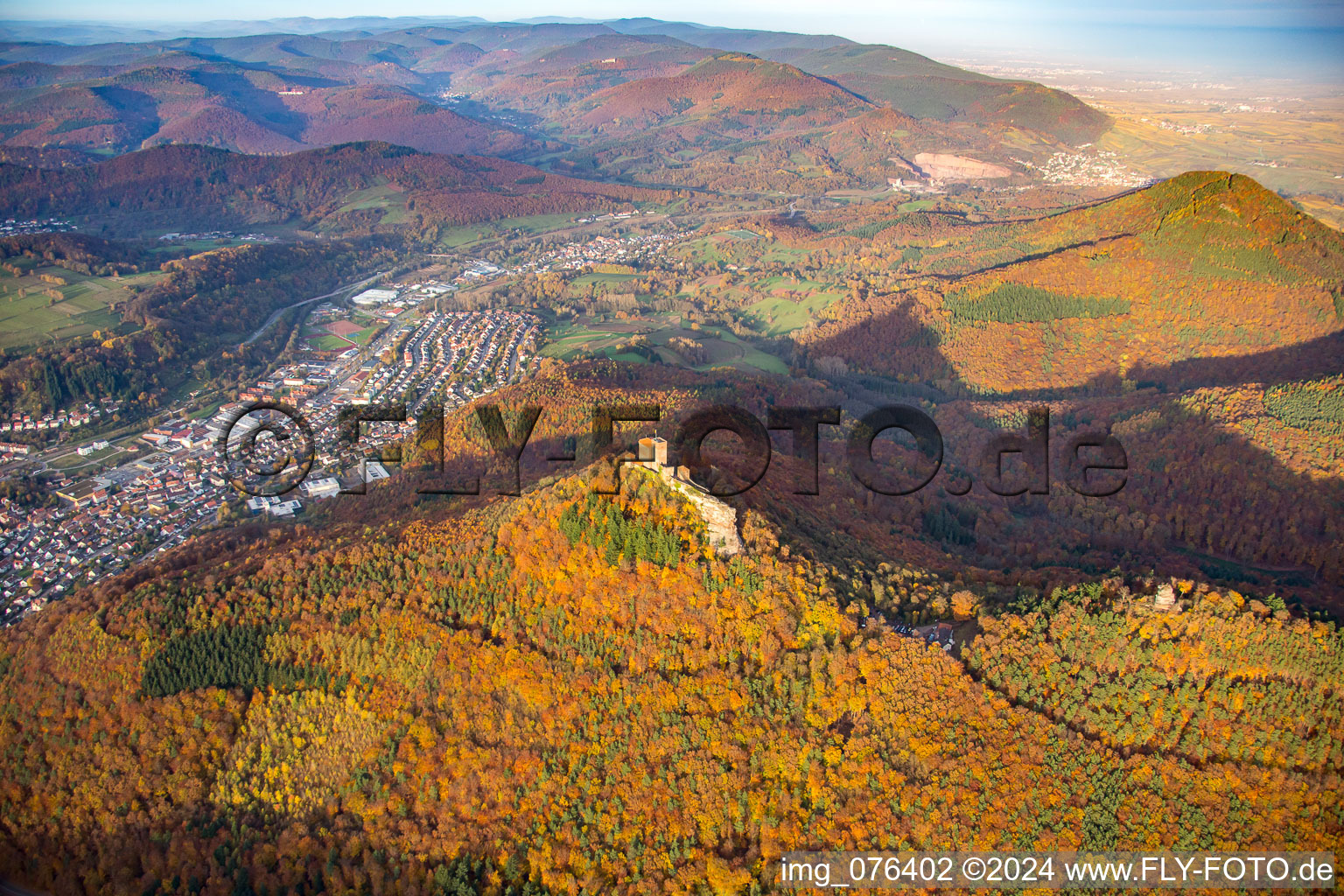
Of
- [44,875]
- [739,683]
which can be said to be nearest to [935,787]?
[739,683]

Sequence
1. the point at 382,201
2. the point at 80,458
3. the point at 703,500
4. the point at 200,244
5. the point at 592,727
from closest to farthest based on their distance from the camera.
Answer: the point at 592,727, the point at 703,500, the point at 80,458, the point at 200,244, the point at 382,201

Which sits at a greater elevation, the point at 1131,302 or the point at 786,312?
the point at 1131,302

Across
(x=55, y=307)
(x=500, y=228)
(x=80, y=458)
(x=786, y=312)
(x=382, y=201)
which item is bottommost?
(x=80, y=458)

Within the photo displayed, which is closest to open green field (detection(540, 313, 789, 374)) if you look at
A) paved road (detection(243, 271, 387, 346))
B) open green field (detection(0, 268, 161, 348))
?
paved road (detection(243, 271, 387, 346))

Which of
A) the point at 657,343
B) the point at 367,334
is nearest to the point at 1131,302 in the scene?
the point at 657,343

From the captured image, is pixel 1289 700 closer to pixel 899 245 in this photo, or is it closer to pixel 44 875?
pixel 44 875

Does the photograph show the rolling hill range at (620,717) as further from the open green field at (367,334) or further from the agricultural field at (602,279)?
the agricultural field at (602,279)

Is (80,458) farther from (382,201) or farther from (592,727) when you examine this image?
(382,201)
